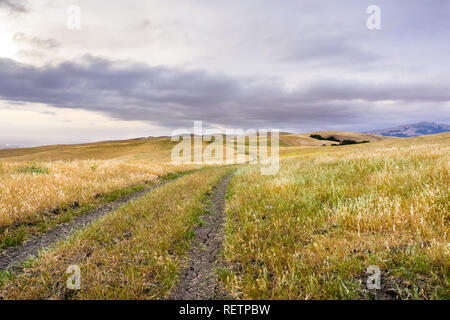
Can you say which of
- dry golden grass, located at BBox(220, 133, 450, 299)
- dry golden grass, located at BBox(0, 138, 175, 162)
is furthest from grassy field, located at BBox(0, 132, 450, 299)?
dry golden grass, located at BBox(0, 138, 175, 162)

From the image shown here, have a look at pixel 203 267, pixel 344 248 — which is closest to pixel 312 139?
pixel 344 248

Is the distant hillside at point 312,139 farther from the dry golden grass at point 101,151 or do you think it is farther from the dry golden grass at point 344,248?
the dry golden grass at point 344,248

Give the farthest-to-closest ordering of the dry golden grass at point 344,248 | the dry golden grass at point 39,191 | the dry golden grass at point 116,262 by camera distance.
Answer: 1. the dry golden grass at point 39,191
2. the dry golden grass at point 116,262
3. the dry golden grass at point 344,248

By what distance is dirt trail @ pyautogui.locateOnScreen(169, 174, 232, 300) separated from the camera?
A: 323cm

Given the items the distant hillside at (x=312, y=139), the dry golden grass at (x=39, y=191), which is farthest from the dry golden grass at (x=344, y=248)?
the distant hillside at (x=312, y=139)

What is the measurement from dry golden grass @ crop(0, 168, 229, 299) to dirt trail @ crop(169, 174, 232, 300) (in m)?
0.18

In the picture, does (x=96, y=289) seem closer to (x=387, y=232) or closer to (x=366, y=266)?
(x=366, y=266)

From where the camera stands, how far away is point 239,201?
7.59m

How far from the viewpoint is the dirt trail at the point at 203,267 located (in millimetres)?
3229

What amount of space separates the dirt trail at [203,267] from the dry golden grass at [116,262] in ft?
0.60

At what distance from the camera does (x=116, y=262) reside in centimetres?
387

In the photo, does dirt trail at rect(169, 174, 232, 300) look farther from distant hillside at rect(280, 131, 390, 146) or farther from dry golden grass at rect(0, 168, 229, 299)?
distant hillside at rect(280, 131, 390, 146)

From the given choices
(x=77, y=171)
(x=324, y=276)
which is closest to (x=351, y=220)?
(x=324, y=276)

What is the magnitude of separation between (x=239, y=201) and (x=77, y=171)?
1106 centimetres
